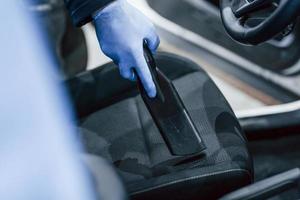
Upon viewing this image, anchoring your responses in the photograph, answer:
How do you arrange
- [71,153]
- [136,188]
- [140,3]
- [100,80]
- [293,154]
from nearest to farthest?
[71,153]
[136,188]
[100,80]
[293,154]
[140,3]

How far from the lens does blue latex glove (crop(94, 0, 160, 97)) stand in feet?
3.77

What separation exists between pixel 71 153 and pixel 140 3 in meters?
1.70

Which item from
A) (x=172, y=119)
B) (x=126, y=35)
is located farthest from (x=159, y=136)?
(x=126, y=35)

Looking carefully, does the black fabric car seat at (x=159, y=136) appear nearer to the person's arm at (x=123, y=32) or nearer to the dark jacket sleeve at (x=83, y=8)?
the person's arm at (x=123, y=32)

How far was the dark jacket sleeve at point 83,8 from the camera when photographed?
1106 millimetres

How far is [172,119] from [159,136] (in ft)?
0.20

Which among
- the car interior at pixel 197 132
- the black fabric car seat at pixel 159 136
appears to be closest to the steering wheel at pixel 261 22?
the car interior at pixel 197 132

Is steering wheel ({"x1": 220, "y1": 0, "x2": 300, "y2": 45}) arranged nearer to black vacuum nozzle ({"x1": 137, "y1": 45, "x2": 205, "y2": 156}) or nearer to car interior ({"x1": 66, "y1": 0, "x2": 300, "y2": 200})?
car interior ({"x1": 66, "y1": 0, "x2": 300, "y2": 200})

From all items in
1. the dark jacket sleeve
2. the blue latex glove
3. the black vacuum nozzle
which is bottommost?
the black vacuum nozzle

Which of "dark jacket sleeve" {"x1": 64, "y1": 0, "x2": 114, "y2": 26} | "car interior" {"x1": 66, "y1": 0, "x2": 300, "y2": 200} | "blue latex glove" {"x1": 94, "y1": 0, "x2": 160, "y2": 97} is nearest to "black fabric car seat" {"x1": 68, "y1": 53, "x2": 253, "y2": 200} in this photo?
"car interior" {"x1": 66, "y1": 0, "x2": 300, "y2": 200}

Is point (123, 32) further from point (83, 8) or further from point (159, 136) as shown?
point (159, 136)

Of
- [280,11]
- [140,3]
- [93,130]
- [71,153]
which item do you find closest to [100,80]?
[93,130]

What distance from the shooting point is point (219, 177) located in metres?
1.07

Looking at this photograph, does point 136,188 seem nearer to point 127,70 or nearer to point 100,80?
point 127,70
